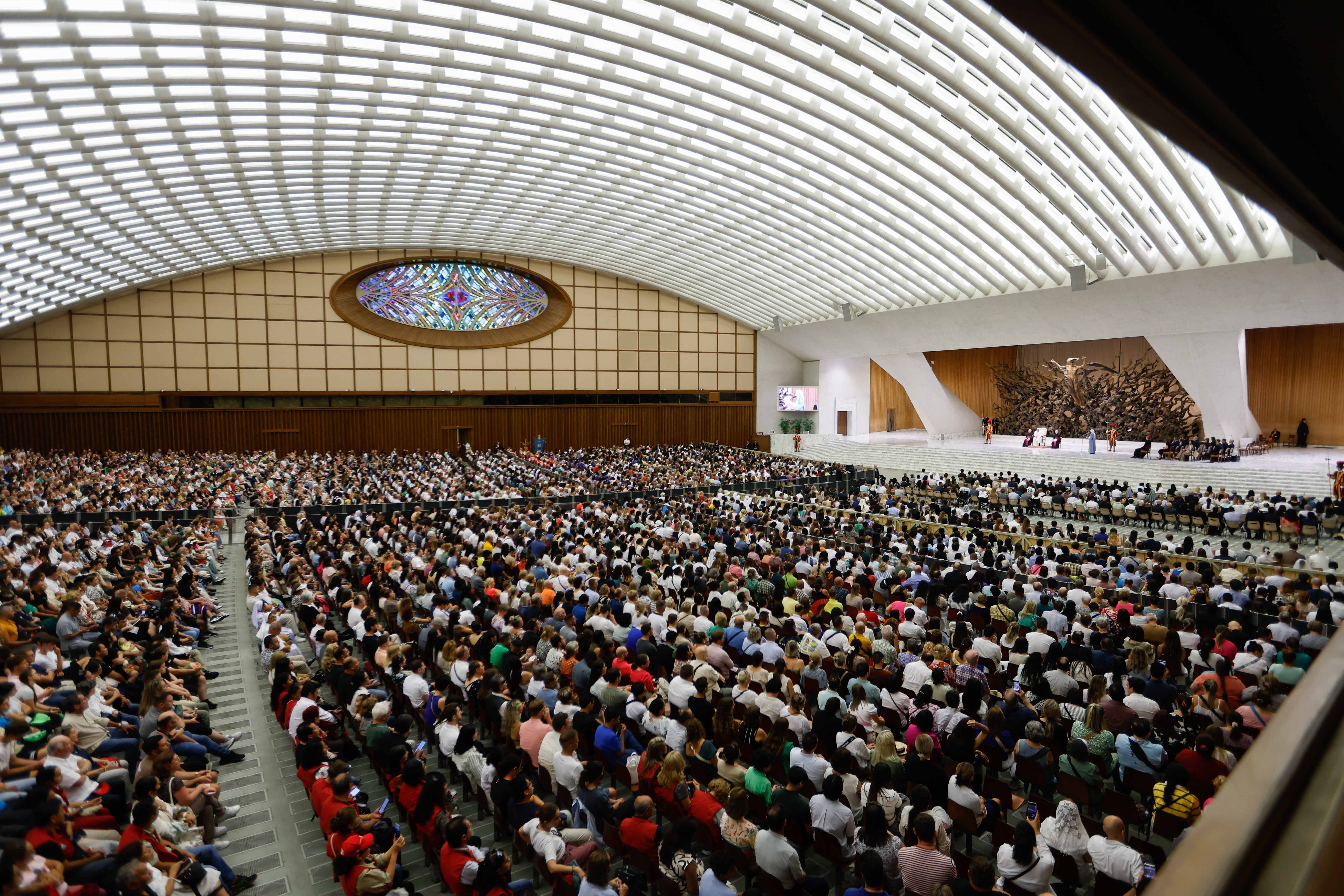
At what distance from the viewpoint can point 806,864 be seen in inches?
221

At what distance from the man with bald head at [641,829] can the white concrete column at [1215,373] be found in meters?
26.7

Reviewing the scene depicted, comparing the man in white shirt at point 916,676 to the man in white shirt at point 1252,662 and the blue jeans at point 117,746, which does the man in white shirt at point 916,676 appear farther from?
the blue jeans at point 117,746

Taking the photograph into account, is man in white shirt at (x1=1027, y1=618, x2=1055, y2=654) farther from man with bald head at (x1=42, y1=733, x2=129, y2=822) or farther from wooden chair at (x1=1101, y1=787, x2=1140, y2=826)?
man with bald head at (x1=42, y1=733, x2=129, y2=822)

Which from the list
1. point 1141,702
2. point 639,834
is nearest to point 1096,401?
point 1141,702

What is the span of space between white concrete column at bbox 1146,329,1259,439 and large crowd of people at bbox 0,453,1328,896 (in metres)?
14.6

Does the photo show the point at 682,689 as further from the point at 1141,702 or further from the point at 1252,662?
the point at 1252,662

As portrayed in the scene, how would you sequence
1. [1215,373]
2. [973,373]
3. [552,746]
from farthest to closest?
[973,373] → [1215,373] → [552,746]

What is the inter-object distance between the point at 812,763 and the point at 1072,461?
2614 cm

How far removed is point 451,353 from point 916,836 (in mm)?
36277

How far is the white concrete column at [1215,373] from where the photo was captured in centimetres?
2356

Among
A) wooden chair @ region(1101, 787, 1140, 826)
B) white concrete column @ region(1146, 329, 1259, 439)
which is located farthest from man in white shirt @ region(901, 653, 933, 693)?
white concrete column @ region(1146, 329, 1259, 439)

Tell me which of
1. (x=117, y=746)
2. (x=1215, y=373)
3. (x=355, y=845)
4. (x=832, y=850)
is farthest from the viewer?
(x=1215, y=373)

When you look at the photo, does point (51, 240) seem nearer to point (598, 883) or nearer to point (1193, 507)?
point (598, 883)

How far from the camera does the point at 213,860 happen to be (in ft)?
17.3
